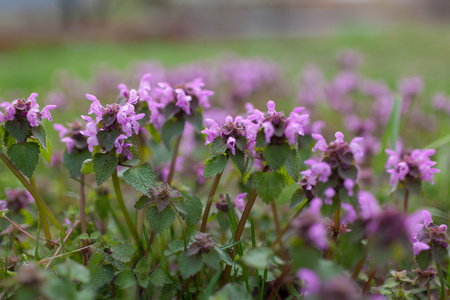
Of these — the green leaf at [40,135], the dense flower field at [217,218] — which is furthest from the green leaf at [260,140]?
the green leaf at [40,135]

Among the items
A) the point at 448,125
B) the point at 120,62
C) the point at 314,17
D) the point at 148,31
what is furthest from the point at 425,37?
the point at 314,17

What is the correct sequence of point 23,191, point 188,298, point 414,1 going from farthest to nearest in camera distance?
point 414,1, point 23,191, point 188,298

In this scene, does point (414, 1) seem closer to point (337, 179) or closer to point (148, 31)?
point (148, 31)

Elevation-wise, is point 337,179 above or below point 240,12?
above

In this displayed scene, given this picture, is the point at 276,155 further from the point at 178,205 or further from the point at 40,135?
the point at 40,135

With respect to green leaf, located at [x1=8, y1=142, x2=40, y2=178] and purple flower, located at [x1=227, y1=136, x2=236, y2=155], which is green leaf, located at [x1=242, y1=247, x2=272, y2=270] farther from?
green leaf, located at [x1=8, y1=142, x2=40, y2=178]

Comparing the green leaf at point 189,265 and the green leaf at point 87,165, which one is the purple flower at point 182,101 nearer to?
the green leaf at point 87,165
